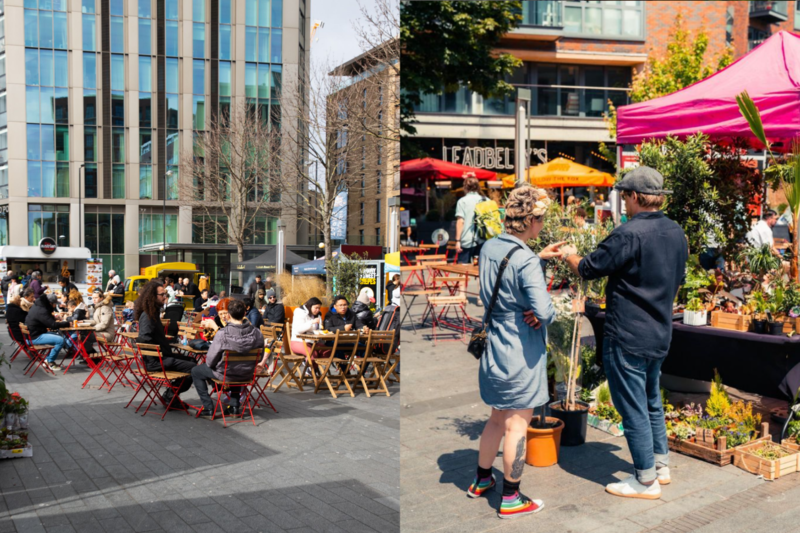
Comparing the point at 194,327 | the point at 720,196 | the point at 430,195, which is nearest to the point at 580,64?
the point at 430,195

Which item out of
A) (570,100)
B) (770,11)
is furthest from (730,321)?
(770,11)

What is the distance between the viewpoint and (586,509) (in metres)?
3.58

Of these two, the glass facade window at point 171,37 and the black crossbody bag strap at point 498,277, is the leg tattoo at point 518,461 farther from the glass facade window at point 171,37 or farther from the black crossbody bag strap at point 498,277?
the glass facade window at point 171,37

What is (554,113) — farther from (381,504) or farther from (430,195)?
(381,504)

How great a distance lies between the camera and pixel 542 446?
4.17 metres

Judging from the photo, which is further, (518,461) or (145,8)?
(145,8)

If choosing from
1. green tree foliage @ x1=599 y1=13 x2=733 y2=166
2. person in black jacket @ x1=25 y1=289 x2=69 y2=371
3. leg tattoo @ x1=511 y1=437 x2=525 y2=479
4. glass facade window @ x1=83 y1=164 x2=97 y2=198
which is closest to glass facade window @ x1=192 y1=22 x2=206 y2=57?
glass facade window @ x1=83 y1=164 x2=97 y2=198

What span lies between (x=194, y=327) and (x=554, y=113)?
58.1 ft

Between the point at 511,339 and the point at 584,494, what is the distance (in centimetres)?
108

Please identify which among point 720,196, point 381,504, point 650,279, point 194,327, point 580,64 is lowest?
point 381,504

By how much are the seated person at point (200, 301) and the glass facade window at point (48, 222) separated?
0.86 metres

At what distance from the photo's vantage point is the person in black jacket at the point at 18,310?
123 inches

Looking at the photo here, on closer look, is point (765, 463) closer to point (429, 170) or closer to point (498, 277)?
point (498, 277)

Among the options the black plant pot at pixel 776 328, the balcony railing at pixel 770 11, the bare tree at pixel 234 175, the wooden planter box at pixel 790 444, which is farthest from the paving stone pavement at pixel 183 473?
the balcony railing at pixel 770 11
